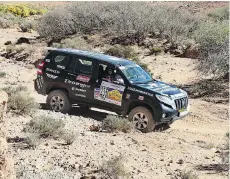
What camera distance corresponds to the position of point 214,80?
17812mm

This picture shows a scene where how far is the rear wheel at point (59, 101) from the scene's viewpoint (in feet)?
36.0

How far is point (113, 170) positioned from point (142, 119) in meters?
3.50

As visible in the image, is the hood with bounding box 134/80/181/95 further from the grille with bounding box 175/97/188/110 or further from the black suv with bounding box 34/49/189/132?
the grille with bounding box 175/97/188/110

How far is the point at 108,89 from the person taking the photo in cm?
1031

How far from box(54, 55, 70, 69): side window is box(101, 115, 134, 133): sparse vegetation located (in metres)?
2.28

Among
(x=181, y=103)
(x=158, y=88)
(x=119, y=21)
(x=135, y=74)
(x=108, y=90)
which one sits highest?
(x=119, y=21)

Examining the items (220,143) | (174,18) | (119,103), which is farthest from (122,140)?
(174,18)

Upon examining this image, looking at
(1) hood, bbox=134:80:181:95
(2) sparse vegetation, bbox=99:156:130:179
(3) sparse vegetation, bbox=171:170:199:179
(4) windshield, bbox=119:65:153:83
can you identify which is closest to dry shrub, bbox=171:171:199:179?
(3) sparse vegetation, bbox=171:170:199:179

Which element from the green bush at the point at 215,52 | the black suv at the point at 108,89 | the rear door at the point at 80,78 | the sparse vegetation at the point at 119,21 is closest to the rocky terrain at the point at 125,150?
the black suv at the point at 108,89

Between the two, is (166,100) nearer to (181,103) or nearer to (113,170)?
(181,103)

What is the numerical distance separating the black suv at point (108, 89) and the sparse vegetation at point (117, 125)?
44 cm

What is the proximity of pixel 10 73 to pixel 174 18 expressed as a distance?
1504 cm

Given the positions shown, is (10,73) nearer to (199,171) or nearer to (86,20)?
(199,171)

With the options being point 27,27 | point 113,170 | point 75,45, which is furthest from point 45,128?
point 27,27
